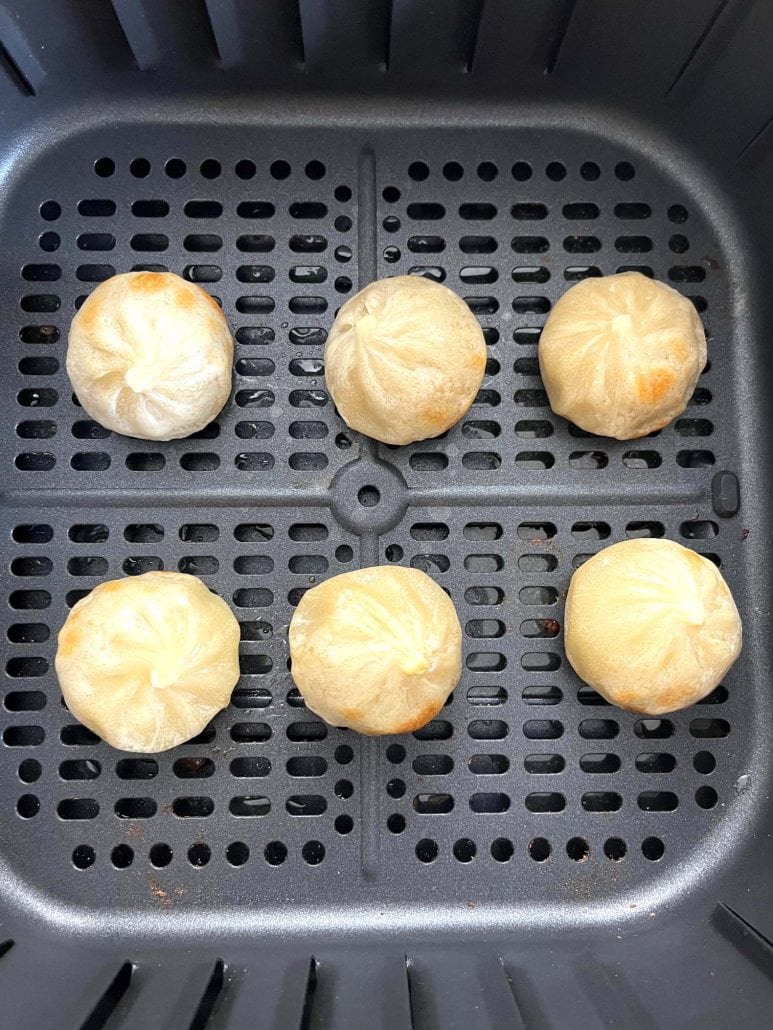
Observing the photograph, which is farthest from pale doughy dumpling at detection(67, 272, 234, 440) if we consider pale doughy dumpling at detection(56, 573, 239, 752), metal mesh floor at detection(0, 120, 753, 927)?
pale doughy dumpling at detection(56, 573, 239, 752)

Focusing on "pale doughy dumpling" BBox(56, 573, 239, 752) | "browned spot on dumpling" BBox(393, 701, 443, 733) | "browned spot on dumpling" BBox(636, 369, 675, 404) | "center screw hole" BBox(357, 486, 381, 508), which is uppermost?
"browned spot on dumpling" BBox(636, 369, 675, 404)

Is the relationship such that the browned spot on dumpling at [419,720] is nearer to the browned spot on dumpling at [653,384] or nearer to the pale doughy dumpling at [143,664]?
the pale doughy dumpling at [143,664]

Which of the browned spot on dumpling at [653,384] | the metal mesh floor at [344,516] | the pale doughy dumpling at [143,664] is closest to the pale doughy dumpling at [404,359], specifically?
the metal mesh floor at [344,516]

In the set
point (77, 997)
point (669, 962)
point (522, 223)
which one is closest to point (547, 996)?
point (669, 962)

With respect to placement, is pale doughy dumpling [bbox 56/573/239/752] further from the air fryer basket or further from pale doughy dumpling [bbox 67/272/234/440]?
pale doughy dumpling [bbox 67/272/234/440]

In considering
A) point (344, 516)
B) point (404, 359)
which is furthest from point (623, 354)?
point (344, 516)

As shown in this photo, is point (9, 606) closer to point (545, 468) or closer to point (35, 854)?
point (35, 854)
